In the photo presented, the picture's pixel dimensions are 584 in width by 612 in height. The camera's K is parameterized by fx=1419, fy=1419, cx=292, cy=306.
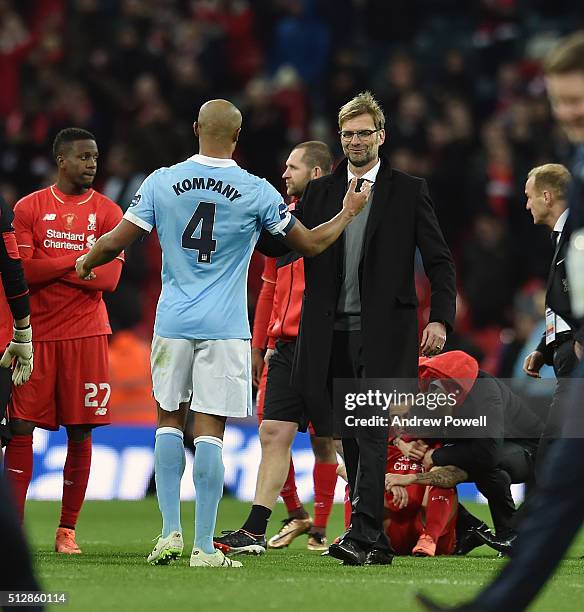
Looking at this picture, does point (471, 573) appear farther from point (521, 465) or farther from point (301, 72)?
point (301, 72)

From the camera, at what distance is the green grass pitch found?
545 centimetres

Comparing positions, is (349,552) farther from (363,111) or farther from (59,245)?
(59,245)

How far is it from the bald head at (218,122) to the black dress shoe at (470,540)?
117 inches

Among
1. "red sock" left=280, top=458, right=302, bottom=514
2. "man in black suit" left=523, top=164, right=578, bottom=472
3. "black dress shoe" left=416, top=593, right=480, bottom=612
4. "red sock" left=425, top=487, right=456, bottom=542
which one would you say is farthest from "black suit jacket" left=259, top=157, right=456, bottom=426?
"black dress shoe" left=416, top=593, right=480, bottom=612

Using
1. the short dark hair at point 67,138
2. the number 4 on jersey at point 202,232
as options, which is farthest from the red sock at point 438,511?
the short dark hair at point 67,138

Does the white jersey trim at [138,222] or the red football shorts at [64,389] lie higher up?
the white jersey trim at [138,222]

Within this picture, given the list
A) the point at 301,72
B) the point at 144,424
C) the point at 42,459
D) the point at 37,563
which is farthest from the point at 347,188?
the point at 301,72

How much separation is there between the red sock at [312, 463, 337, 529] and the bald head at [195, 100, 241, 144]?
2685 mm

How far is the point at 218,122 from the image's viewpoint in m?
6.80

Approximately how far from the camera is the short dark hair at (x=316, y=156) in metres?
8.73

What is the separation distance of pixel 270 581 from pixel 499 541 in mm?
2357

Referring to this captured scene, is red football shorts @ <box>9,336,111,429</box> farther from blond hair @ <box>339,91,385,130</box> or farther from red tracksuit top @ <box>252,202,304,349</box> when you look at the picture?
blond hair @ <box>339,91,385,130</box>

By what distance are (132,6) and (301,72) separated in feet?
7.91

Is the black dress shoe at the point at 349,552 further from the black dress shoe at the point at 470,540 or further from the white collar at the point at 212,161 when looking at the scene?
the white collar at the point at 212,161
